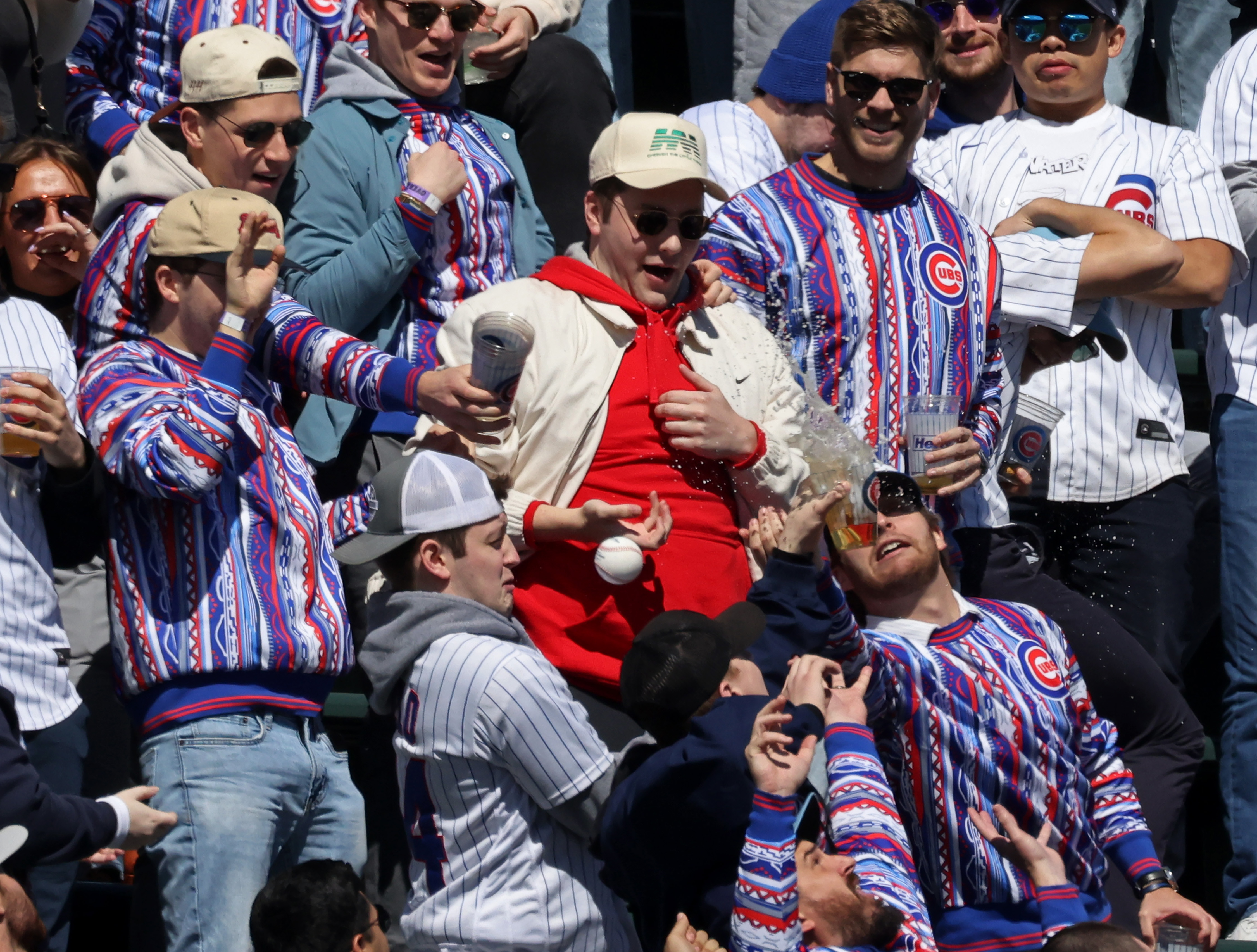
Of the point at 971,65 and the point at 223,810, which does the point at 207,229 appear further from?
the point at 971,65

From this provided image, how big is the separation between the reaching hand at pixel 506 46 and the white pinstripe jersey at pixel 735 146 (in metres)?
0.57

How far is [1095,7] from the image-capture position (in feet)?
18.6

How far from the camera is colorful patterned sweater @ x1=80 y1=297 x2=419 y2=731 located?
4297 mm

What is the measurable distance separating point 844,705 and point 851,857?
32 cm

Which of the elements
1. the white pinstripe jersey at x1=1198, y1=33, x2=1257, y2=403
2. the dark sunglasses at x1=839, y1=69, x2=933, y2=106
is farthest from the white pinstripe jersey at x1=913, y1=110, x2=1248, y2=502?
the dark sunglasses at x1=839, y1=69, x2=933, y2=106

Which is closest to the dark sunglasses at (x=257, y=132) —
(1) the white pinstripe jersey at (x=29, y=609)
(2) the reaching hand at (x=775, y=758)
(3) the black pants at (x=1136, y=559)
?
(1) the white pinstripe jersey at (x=29, y=609)

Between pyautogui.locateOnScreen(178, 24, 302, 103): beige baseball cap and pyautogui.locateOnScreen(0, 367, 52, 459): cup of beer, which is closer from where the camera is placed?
pyautogui.locateOnScreen(0, 367, 52, 459): cup of beer

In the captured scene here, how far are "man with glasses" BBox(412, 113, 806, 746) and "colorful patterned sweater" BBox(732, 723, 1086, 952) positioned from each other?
2.13 feet

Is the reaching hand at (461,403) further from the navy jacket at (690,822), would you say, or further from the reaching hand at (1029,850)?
the reaching hand at (1029,850)

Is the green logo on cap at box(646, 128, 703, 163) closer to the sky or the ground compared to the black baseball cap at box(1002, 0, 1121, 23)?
closer to the ground

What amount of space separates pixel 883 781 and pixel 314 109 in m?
2.62

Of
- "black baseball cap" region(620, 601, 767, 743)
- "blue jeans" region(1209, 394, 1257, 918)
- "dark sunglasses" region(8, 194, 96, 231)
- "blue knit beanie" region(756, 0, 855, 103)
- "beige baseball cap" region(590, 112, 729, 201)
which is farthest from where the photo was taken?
"blue knit beanie" region(756, 0, 855, 103)

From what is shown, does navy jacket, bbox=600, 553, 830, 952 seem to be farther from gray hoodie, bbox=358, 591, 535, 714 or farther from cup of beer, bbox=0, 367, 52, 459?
cup of beer, bbox=0, 367, 52, 459

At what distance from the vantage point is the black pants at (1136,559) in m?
5.37
